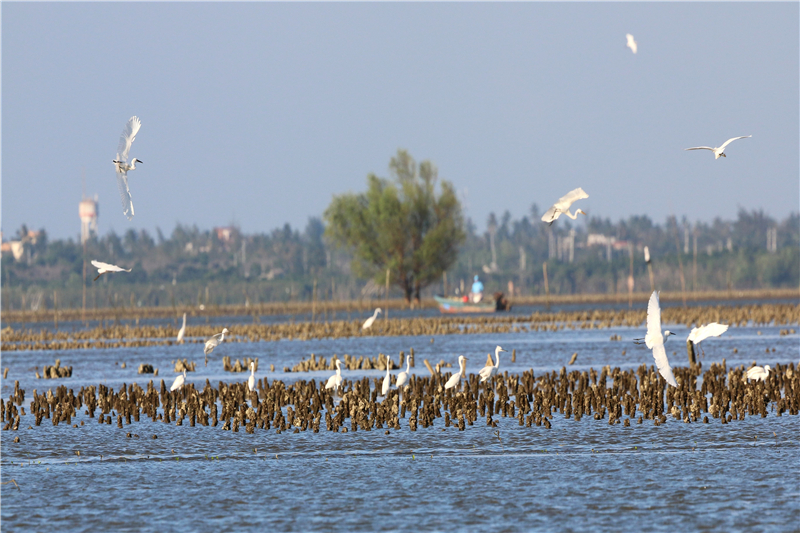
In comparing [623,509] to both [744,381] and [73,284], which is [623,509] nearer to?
[744,381]

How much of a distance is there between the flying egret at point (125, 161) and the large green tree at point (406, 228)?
2982 inches

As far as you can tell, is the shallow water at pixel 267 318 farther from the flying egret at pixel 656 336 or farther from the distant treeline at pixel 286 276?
the flying egret at pixel 656 336

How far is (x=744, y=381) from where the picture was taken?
960 inches

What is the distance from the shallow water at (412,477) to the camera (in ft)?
44.5

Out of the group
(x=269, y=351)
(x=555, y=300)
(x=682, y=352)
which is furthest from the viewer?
(x=555, y=300)

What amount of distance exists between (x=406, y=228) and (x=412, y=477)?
77.1 m

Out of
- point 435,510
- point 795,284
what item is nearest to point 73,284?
point 795,284

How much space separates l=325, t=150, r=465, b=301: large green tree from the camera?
92312 mm

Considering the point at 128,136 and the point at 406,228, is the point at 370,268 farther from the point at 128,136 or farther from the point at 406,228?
the point at 128,136

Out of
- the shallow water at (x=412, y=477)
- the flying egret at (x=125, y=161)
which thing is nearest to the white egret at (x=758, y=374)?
the shallow water at (x=412, y=477)

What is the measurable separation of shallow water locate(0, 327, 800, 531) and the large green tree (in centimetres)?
7024

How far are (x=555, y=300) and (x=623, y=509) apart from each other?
106 meters

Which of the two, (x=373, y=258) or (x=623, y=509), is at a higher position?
(x=373, y=258)

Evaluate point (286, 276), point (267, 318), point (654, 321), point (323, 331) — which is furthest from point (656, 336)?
point (286, 276)
